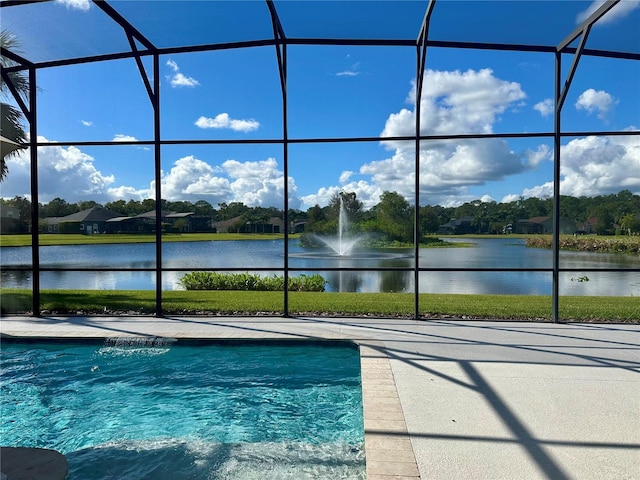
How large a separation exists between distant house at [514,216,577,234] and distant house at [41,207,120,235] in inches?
312

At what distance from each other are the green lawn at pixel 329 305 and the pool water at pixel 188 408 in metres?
1.78

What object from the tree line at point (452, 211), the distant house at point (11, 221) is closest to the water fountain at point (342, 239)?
the tree line at point (452, 211)

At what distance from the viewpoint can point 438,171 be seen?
8633 millimetres

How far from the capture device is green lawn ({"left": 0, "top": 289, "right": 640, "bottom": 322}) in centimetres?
641

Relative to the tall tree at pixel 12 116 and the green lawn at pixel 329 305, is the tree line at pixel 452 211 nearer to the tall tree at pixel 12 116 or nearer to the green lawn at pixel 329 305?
the tall tree at pixel 12 116

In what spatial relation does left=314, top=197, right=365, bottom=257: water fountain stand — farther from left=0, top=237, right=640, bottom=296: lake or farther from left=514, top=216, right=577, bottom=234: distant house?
left=514, top=216, right=577, bottom=234: distant house

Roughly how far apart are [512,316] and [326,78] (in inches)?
226

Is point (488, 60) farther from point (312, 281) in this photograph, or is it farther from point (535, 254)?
point (312, 281)

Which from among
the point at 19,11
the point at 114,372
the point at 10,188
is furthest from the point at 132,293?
the point at 19,11

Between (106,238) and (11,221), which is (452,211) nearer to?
(106,238)

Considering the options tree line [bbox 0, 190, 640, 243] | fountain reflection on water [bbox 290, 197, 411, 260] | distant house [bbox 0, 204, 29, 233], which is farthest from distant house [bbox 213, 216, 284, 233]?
distant house [bbox 0, 204, 29, 233]

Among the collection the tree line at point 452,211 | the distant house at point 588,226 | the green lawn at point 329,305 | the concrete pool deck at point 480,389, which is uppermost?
the tree line at point 452,211

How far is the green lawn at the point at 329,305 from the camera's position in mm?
6414

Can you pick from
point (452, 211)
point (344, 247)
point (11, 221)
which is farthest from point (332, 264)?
point (11, 221)
